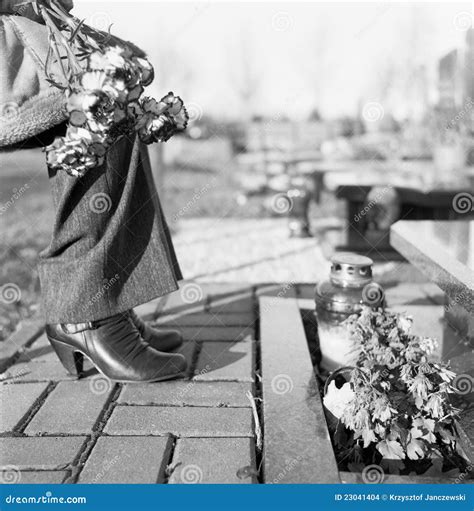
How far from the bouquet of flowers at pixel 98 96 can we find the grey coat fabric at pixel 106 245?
0.33 meters

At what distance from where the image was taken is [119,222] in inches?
80.7

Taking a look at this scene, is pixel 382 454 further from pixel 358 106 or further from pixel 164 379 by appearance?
pixel 358 106

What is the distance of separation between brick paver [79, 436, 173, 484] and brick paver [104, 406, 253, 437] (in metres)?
0.06

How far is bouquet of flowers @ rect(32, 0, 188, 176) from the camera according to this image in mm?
1473

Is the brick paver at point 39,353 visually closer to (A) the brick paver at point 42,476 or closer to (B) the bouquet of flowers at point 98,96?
(A) the brick paver at point 42,476

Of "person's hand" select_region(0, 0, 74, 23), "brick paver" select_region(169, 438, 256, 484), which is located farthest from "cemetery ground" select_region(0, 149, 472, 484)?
"person's hand" select_region(0, 0, 74, 23)

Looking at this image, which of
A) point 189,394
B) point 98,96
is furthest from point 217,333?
point 98,96

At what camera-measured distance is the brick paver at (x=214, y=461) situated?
154 cm

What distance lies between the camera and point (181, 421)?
187cm

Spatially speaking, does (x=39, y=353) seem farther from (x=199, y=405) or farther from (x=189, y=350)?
(x=199, y=405)

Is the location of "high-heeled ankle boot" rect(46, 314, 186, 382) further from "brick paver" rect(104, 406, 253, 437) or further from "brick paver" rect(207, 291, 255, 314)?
"brick paver" rect(207, 291, 255, 314)

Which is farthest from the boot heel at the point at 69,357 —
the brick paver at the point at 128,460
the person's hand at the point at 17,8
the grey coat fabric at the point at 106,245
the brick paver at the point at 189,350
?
the person's hand at the point at 17,8
